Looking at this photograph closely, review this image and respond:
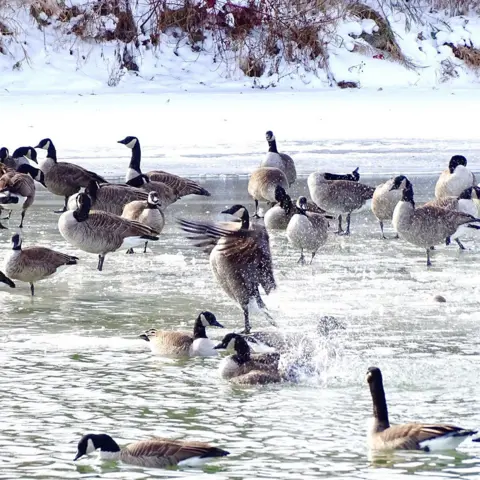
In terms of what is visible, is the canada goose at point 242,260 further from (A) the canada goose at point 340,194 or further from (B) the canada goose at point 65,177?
(B) the canada goose at point 65,177

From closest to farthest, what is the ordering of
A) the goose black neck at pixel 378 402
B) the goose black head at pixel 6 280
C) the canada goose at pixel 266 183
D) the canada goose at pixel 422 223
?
the goose black neck at pixel 378 402, the goose black head at pixel 6 280, the canada goose at pixel 422 223, the canada goose at pixel 266 183

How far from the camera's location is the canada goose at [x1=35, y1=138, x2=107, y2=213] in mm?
13922

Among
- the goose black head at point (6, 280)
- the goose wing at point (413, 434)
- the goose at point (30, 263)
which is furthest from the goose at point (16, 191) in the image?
the goose wing at point (413, 434)

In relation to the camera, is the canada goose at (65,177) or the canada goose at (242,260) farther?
the canada goose at (65,177)

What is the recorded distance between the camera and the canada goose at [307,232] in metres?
10.9

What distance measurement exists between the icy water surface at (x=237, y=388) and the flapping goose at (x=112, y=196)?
1198 mm

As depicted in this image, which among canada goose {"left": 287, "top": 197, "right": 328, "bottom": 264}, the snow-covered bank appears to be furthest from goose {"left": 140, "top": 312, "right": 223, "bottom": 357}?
the snow-covered bank

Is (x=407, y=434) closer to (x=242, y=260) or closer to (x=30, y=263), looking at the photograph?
(x=242, y=260)

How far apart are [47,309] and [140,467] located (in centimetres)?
368

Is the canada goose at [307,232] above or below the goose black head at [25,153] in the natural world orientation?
below

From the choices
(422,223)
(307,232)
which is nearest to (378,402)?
(307,232)

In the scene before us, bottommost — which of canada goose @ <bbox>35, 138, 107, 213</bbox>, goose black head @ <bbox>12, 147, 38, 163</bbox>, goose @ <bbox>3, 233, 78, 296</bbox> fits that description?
goose @ <bbox>3, 233, 78, 296</bbox>

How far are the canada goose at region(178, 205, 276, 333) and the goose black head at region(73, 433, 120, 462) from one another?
9.32 ft

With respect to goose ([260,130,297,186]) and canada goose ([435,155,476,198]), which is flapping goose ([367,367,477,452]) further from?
goose ([260,130,297,186])
